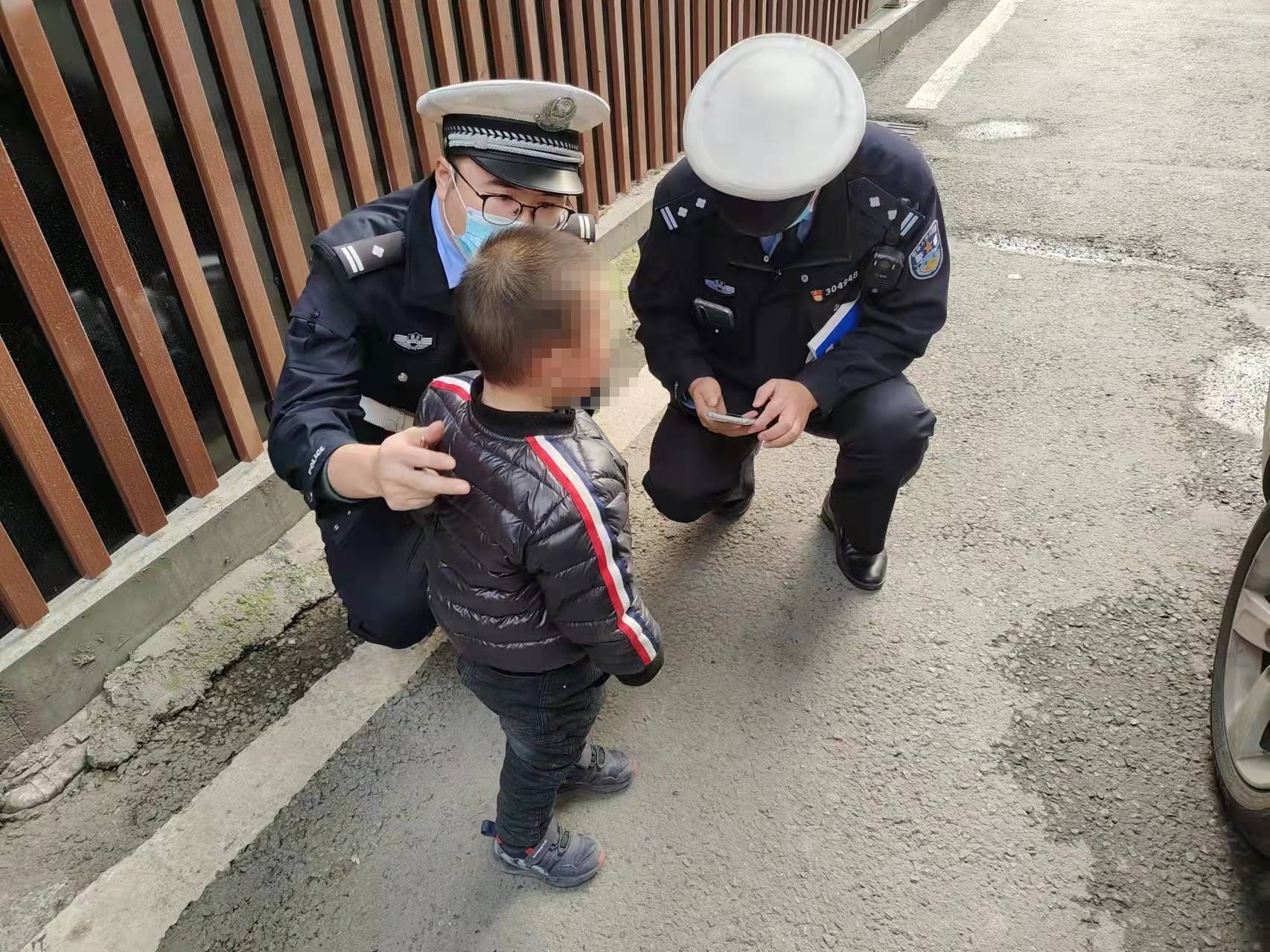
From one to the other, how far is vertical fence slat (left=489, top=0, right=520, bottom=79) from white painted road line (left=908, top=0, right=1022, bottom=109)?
3.78m

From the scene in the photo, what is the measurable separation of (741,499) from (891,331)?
735mm

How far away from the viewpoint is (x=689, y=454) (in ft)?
→ 8.02

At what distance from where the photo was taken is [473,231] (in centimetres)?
184

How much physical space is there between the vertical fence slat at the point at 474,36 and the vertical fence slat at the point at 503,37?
0.15ft

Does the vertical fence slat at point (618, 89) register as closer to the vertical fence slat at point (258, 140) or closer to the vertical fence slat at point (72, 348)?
the vertical fence slat at point (258, 140)

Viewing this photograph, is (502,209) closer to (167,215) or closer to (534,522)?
(534,522)

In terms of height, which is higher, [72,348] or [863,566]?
[72,348]

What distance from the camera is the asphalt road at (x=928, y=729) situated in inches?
68.7

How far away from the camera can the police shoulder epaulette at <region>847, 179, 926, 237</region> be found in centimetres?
212

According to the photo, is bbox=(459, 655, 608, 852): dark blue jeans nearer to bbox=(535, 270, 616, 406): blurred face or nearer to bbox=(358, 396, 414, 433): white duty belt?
bbox=(535, 270, 616, 406): blurred face

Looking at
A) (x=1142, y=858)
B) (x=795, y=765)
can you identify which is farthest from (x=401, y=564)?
(x=1142, y=858)

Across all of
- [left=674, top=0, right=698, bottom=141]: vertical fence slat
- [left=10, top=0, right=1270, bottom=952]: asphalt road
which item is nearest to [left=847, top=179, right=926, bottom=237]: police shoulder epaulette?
[left=10, top=0, right=1270, bottom=952]: asphalt road

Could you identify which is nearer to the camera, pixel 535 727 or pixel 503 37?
pixel 535 727

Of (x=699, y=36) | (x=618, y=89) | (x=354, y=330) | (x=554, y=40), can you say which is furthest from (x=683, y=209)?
(x=699, y=36)
